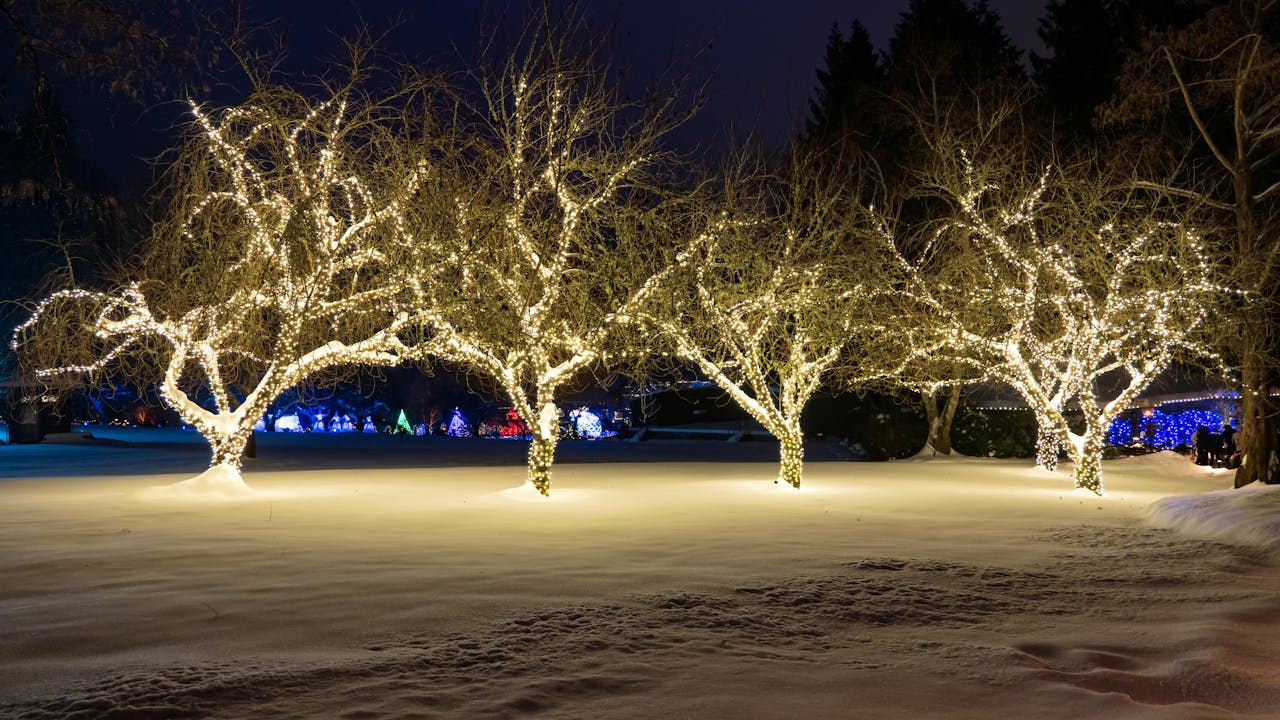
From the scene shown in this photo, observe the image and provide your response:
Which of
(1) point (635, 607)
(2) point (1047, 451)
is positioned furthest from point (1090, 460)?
(1) point (635, 607)

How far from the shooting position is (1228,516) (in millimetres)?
14289

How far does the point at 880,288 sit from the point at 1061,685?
15.0 meters

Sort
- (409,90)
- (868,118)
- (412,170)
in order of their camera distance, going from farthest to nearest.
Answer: (868,118) → (409,90) → (412,170)

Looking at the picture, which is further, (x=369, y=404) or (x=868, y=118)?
(x=369, y=404)

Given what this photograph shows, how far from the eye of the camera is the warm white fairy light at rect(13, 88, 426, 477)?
57.6ft

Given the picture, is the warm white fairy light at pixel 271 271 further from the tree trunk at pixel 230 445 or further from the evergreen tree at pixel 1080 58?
the evergreen tree at pixel 1080 58

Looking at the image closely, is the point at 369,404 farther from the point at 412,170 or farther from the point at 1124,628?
the point at 1124,628

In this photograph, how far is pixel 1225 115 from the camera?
25312 millimetres

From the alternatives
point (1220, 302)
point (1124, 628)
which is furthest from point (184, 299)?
point (1220, 302)

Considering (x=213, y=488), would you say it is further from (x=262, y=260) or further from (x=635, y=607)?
(x=635, y=607)

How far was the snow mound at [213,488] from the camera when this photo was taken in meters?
18.9

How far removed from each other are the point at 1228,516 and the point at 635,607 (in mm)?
9101

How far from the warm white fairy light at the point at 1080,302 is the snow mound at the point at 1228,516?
162 inches

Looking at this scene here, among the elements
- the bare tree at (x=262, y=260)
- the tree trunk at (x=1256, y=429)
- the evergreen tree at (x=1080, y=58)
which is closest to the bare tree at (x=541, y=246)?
the bare tree at (x=262, y=260)
